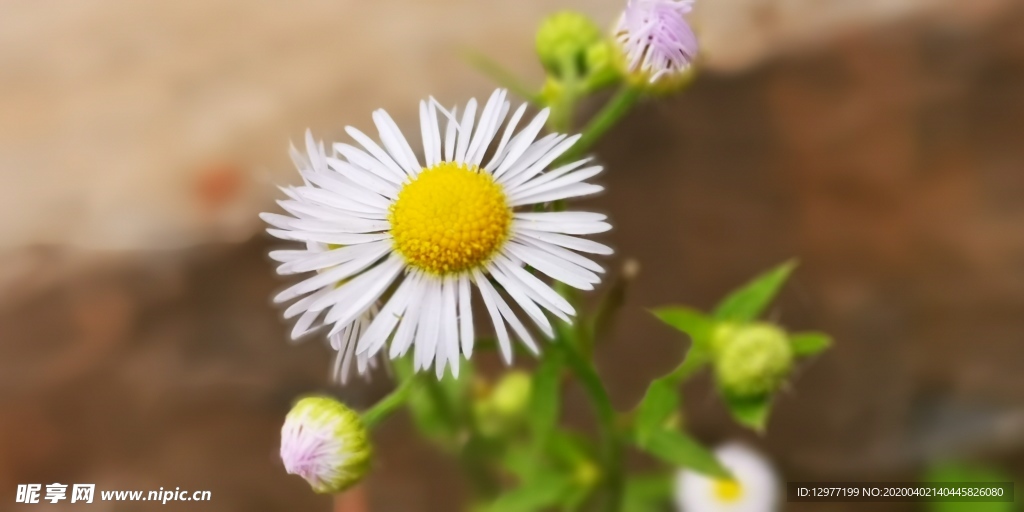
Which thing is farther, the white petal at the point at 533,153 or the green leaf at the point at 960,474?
the green leaf at the point at 960,474

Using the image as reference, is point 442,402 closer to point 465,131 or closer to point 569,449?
point 569,449

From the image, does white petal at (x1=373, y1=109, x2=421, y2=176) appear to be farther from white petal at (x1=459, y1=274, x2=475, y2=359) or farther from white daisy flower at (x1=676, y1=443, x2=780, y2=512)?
white daisy flower at (x1=676, y1=443, x2=780, y2=512)

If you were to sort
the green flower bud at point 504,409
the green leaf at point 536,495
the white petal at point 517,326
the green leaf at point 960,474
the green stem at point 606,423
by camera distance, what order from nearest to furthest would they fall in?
the white petal at point 517,326
the green stem at point 606,423
the green leaf at point 536,495
the green flower bud at point 504,409
the green leaf at point 960,474

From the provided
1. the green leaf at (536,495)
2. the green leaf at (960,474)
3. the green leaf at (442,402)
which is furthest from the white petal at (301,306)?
the green leaf at (960,474)

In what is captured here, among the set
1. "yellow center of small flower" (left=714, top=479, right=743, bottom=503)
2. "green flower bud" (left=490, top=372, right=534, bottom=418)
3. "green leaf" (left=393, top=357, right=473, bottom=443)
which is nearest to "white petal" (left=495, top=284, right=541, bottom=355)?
"green leaf" (left=393, top=357, right=473, bottom=443)

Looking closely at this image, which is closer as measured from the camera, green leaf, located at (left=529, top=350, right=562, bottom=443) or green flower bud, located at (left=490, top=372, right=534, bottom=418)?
green leaf, located at (left=529, top=350, right=562, bottom=443)

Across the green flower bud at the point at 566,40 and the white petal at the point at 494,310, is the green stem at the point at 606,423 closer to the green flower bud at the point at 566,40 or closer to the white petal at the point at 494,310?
the white petal at the point at 494,310
